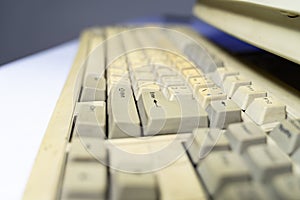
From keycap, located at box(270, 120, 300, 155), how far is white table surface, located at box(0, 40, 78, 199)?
0.17 meters

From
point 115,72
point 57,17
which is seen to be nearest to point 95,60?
point 115,72

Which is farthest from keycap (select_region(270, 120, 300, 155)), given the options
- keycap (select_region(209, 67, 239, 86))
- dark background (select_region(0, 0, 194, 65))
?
dark background (select_region(0, 0, 194, 65))

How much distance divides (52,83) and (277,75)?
10.4 inches

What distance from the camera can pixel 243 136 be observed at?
201 millimetres

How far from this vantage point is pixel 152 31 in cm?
58

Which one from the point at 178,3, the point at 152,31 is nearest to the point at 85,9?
the point at 178,3

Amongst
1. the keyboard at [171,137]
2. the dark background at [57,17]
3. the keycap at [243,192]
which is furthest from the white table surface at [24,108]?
the dark background at [57,17]

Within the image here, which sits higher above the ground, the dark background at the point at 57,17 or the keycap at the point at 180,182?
the dark background at the point at 57,17

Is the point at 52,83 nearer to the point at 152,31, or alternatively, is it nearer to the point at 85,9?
the point at 152,31

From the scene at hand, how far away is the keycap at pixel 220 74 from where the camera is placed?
1.06 ft

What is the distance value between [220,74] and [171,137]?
0.13m

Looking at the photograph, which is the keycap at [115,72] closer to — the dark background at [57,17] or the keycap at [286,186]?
the keycap at [286,186]

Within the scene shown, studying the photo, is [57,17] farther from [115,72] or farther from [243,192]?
[243,192]

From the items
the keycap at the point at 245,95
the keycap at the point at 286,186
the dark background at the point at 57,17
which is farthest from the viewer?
the dark background at the point at 57,17
